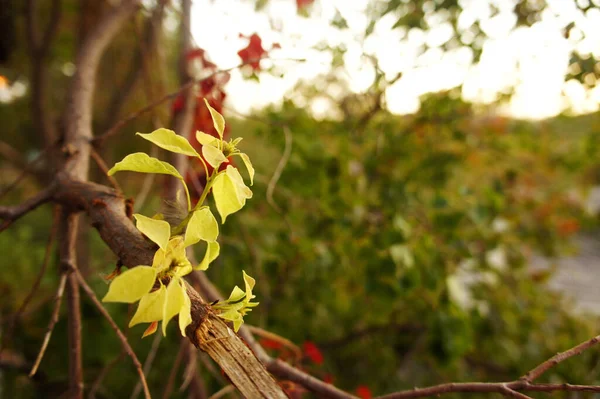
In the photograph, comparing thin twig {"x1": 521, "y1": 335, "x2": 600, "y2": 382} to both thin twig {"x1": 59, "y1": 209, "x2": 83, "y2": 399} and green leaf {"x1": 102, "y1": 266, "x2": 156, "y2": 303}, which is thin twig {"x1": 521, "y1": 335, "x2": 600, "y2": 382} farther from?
thin twig {"x1": 59, "y1": 209, "x2": 83, "y2": 399}

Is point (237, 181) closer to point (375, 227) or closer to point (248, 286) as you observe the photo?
point (248, 286)

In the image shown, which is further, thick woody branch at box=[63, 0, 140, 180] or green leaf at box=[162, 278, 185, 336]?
thick woody branch at box=[63, 0, 140, 180]

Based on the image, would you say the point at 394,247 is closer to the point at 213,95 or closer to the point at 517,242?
the point at 213,95

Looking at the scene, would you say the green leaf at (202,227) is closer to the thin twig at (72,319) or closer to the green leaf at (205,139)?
the green leaf at (205,139)

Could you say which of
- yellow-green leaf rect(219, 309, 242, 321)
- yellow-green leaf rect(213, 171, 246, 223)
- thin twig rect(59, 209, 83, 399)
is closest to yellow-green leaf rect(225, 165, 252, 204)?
yellow-green leaf rect(213, 171, 246, 223)

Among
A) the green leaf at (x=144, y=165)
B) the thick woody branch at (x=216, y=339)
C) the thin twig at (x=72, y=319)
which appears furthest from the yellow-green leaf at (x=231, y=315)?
the thin twig at (x=72, y=319)

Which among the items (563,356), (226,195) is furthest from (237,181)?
(563,356)
